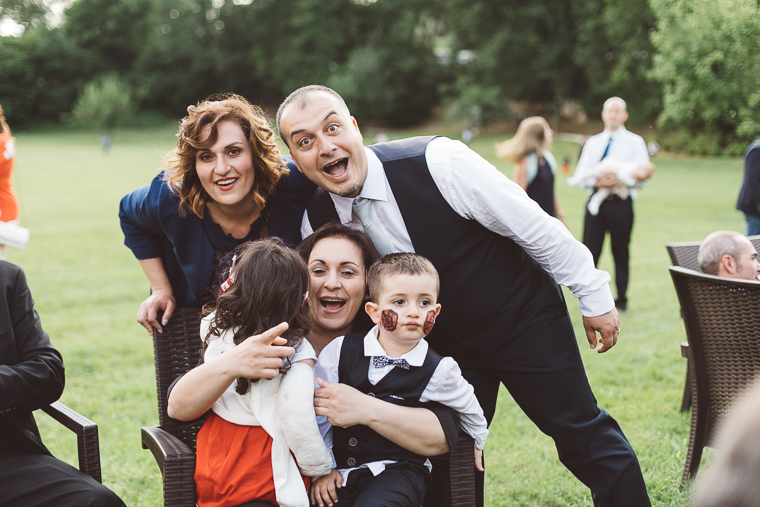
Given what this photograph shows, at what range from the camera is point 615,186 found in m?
7.30

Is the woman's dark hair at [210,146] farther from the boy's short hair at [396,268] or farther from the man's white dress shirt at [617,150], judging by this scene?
the man's white dress shirt at [617,150]

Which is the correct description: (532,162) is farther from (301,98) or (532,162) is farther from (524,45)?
(524,45)

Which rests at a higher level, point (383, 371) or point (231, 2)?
point (231, 2)

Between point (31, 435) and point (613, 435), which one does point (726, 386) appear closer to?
point (613, 435)

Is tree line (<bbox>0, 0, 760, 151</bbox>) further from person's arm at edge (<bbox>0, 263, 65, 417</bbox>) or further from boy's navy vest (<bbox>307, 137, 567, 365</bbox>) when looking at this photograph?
person's arm at edge (<bbox>0, 263, 65, 417</bbox>)

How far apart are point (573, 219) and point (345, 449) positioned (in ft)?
44.7

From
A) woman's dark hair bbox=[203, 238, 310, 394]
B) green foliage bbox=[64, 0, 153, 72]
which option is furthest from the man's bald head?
green foliage bbox=[64, 0, 153, 72]

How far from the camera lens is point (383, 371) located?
2.33m

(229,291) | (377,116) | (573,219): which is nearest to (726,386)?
(229,291)

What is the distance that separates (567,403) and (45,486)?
Answer: 1.95 metres

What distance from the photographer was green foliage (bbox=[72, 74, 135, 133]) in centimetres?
5288

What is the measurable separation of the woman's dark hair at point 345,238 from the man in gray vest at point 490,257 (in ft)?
0.25

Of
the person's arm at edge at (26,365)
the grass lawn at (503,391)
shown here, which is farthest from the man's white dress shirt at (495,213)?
the person's arm at edge at (26,365)

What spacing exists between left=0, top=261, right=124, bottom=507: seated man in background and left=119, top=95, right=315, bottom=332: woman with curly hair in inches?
19.4
